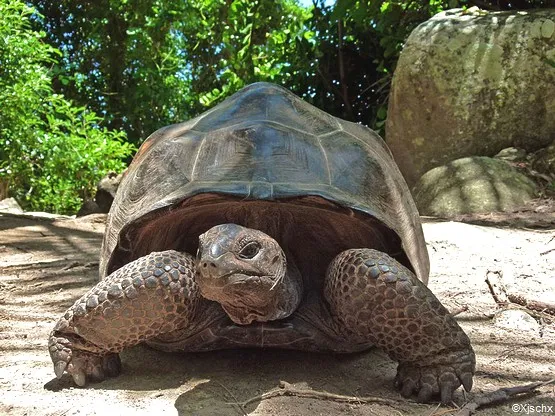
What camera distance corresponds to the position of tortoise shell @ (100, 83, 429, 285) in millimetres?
2100

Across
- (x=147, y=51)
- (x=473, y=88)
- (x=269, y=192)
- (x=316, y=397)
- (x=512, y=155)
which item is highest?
(x=473, y=88)

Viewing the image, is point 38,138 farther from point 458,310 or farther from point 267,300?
point 267,300

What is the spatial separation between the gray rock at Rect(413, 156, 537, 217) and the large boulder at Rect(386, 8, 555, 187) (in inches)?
25.8

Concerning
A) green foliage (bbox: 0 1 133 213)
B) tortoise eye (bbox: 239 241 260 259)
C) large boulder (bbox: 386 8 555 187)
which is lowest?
green foliage (bbox: 0 1 133 213)

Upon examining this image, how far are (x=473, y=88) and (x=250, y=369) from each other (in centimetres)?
550

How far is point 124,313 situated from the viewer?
75.6 inches

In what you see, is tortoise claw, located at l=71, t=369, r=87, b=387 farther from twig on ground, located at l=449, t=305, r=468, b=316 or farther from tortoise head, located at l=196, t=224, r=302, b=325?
twig on ground, located at l=449, t=305, r=468, b=316

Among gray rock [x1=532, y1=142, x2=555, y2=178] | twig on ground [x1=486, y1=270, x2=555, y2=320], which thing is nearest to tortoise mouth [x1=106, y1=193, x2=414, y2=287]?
twig on ground [x1=486, y1=270, x2=555, y2=320]

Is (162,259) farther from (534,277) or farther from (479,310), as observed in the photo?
(534,277)

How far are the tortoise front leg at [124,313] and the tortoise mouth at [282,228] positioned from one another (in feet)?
0.72

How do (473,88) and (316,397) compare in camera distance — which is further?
(473,88)

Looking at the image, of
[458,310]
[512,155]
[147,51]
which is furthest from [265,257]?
[147,51]

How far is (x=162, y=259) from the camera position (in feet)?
6.49

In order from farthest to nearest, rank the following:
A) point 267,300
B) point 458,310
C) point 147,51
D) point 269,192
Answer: point 147,51, point 458,310, point 269,192, point 267,300
